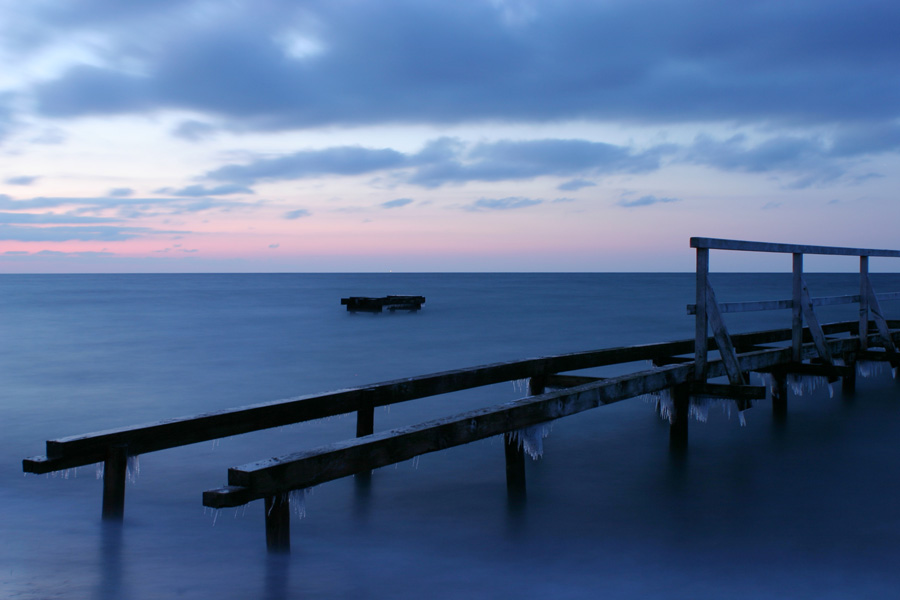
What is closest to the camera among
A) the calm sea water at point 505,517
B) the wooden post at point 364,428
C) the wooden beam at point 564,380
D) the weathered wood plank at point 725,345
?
the calm sea water at point 505,517

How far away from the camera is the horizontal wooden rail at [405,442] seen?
3428 mm

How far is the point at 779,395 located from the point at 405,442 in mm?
6577

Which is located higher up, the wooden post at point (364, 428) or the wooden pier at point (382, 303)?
the wooden pier at point (382, 303)

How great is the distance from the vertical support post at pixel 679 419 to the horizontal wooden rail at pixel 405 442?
652 millimetres

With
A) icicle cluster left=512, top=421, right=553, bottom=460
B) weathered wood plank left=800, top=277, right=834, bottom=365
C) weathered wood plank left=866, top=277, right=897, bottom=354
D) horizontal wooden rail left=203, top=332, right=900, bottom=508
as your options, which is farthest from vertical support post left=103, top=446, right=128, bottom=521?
weathered wood plank left=866, top=277, right=897, bottom=354

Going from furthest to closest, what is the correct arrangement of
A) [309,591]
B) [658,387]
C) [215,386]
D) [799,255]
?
[215,386] < [799,255] < [658,387] < [309,591]

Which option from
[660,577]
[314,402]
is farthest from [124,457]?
[660,577]

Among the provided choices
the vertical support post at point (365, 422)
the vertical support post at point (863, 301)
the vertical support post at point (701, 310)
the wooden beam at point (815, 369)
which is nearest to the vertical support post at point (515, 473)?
the vertical support post at point (365, 422)

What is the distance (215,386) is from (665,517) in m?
9.92

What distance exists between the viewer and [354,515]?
5.41 meters

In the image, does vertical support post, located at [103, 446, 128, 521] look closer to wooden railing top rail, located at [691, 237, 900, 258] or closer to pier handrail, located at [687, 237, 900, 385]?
pier handrail, located at [687, 237, 900, 385]

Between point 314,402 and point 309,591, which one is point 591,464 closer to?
point 314,402

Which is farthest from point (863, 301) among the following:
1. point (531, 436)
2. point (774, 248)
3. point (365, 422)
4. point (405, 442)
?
point (405, 442)

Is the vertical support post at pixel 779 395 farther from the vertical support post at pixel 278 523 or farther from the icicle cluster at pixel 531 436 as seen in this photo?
the vertical support post at pixel 278 523
